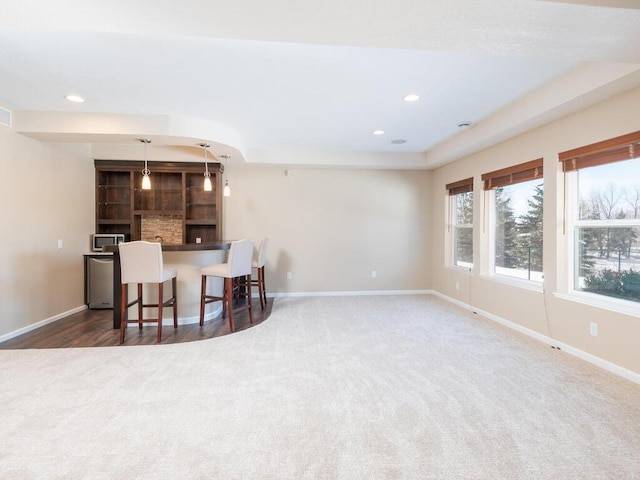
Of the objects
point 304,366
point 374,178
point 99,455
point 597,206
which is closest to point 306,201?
point 374,178

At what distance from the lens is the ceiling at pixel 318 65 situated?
61.8 inches

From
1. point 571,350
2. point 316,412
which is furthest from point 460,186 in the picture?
point 316,412

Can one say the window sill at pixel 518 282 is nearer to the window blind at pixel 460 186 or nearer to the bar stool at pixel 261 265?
the window blind at pixel 460 186

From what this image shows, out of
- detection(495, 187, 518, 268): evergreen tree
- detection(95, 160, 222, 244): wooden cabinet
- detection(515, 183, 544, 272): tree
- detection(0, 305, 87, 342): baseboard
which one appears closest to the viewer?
detection(0, 305, 87, 342): baseboard

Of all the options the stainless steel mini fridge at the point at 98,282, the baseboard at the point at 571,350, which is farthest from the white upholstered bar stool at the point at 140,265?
the baseboard at the point at 571,350

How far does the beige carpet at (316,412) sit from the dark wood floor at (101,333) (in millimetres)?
251

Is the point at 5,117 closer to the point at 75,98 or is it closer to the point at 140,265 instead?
the point at 75,98

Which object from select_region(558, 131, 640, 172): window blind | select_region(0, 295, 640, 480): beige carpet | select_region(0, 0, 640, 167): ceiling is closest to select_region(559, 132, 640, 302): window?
select_region(558, 131, 640, 172): window blind

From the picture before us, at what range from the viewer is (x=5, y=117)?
331 centimetres

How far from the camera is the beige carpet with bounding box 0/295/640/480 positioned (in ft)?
5.08

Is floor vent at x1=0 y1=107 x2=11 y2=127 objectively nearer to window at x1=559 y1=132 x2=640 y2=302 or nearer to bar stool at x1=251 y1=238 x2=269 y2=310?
bar stool at x1=251 y1=238 x2=269 y2=310

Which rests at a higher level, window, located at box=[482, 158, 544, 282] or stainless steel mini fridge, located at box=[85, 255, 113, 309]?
window, located at box=[482, 158, 544, 282]

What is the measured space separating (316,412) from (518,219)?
11.0ft

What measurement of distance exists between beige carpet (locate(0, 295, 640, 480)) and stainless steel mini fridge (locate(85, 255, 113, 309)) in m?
1.68
